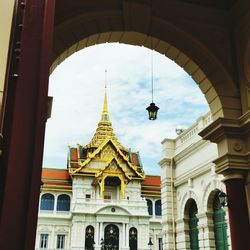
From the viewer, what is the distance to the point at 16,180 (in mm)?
1128

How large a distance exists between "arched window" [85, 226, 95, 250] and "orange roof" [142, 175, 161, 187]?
766 centimetres

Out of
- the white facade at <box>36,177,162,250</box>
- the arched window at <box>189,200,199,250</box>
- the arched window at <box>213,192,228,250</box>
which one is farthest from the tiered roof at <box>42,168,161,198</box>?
the arched window at <box>213,192,228,250</box>

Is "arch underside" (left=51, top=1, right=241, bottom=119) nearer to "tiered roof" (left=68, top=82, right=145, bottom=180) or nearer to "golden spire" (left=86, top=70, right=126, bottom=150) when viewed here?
"tiered roof" (left=68, top=82, right=145, bottom=180)

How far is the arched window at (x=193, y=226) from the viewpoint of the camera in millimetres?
12234

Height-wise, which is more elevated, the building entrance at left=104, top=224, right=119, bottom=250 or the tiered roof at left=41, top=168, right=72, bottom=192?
the tiered roof at left=41, top=168, right=72, bottom=192

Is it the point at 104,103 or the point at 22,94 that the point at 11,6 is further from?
the point at 104,103

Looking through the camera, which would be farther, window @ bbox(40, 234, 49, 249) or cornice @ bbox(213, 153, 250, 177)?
window @ bbox(40, 234, 49, 249)

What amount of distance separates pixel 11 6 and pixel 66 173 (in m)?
34.1

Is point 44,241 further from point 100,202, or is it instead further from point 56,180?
point 100,202

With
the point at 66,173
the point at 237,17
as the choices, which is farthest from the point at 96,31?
the point at 66,173

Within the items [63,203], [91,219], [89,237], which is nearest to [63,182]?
[63,203]

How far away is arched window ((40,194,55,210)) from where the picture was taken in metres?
31.8

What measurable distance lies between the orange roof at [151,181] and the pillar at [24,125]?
34852mm

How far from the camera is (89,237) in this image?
2988 centimetres
